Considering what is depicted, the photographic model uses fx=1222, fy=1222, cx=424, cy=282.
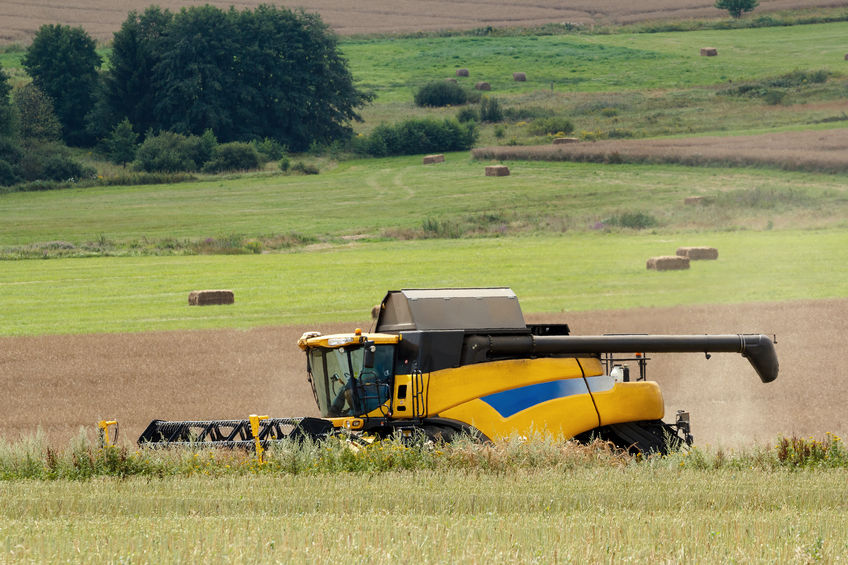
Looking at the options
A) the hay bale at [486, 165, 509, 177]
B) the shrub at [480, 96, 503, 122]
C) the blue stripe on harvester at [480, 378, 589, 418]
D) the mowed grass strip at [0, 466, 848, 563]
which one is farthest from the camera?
the shrub at [480, 96, 503, 122]

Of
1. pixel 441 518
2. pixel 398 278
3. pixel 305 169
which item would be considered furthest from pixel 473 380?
pixel 305 169

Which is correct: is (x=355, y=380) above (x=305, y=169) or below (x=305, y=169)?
above

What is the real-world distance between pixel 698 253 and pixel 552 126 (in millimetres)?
52475

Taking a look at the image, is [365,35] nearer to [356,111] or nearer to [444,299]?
[356,111]

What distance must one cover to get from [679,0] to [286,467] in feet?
416

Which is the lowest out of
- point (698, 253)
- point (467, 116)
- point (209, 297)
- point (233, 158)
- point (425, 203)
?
point (425, 203)

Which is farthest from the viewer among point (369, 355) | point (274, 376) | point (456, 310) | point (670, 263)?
point (670, 263)

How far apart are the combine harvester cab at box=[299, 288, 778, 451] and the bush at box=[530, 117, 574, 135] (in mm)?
85494

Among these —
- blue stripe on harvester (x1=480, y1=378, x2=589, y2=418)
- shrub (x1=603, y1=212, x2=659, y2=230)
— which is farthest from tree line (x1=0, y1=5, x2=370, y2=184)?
blue stripe on harvester (x1=480, y1=378, x2=589, y2=418)

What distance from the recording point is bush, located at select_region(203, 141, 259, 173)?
322 ft

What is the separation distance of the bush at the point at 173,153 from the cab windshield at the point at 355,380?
8293cm

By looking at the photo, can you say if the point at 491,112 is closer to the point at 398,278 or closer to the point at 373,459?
the point at 398,278

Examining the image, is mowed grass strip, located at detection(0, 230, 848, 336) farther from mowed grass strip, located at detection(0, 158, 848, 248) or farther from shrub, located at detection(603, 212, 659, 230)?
mowed grass strip, located at detection(0, 158, 848, 248)

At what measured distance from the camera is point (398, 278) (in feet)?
160
